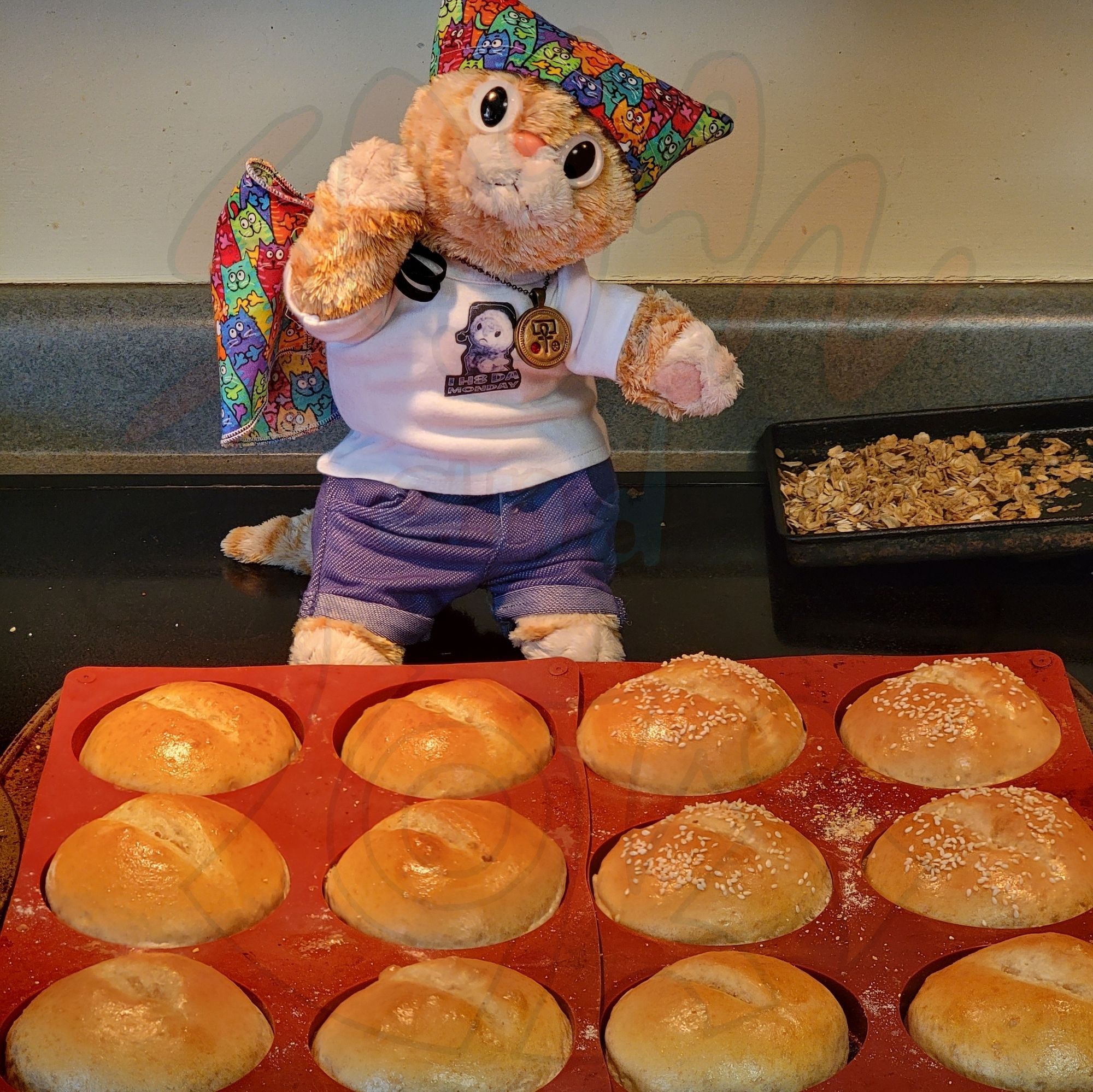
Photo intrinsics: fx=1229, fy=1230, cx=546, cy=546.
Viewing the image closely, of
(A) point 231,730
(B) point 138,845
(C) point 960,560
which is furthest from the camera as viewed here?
(C) point 960,560

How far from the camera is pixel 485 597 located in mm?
1885

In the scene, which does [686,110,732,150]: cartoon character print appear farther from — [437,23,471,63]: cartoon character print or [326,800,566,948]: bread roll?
[326,800,566,948]: bread roll

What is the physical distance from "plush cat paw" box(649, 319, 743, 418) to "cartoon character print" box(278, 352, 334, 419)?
0.44 meters

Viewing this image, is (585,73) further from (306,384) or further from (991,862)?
(991,862)

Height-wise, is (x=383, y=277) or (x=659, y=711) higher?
(x=383, y=277)

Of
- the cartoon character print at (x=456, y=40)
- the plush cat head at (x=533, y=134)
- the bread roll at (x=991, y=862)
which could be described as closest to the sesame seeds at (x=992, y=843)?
the bread roll at (x=991, y=862)

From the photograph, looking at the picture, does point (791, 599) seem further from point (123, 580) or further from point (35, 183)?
point (35, 183)

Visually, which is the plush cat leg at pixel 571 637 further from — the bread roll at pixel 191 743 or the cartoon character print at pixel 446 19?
the cartoon character print at pixel 446 19

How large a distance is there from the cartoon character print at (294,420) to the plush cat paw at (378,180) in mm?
341

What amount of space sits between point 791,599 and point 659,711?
600mm

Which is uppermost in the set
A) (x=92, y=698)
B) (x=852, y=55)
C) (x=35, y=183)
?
(x=852, y=55)

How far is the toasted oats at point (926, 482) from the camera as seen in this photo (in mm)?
1881

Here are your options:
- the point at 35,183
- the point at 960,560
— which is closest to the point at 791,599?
the point at 960,560

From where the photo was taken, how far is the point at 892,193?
2.01 m
